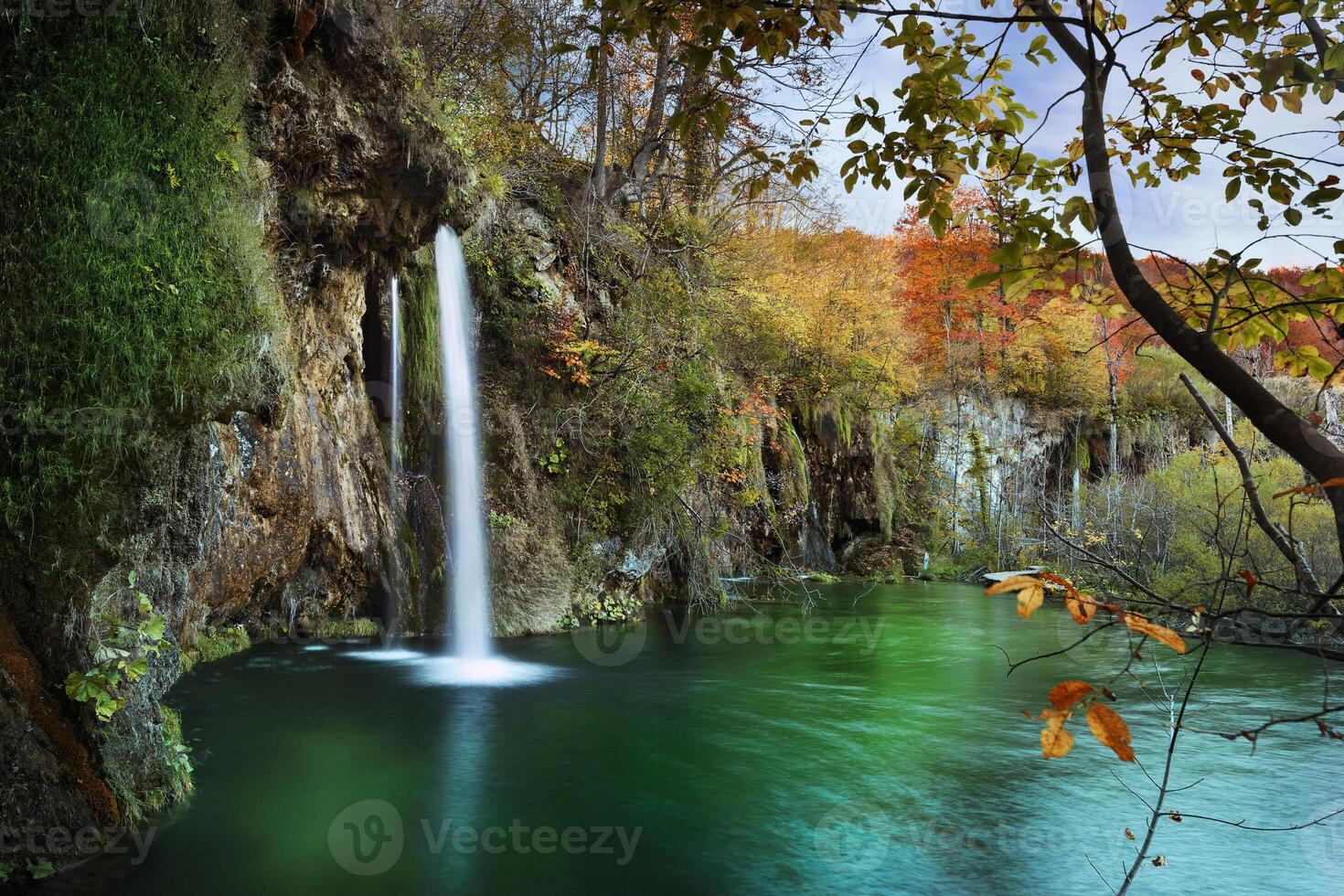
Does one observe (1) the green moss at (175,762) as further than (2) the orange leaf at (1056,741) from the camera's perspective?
Yes

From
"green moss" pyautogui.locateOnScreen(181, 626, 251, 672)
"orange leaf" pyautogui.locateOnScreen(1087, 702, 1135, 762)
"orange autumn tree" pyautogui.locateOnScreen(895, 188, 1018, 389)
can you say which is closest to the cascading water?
"green moss" pyautogui.locateOnScreen(181, 626, 251, 672)

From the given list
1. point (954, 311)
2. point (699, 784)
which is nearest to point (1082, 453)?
point (954, 311)

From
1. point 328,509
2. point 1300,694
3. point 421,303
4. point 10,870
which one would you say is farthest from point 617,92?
point 10,870

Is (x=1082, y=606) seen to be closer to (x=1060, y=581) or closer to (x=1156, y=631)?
(x=1060, y=581)

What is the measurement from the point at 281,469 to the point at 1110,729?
791 cm

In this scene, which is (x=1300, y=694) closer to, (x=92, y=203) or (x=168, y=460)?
(x=168, y=460)

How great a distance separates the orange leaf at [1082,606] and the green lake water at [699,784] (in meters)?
2.77

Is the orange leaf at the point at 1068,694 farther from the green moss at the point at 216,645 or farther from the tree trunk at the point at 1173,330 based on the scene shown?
the green moss at the point at 216,645

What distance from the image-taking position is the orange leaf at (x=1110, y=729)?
1424mm

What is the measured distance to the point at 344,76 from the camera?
306 inches

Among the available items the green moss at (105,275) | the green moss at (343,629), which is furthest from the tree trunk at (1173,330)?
the green moss at (343,629)

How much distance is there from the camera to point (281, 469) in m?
8.00

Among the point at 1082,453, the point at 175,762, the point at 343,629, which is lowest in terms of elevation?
the point at 343,629

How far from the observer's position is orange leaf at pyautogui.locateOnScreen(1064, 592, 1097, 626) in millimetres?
1508
